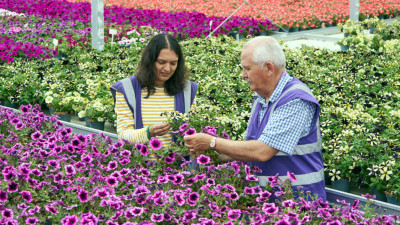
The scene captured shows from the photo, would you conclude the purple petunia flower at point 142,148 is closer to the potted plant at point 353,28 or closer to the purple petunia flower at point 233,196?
the purple petunia flower at point 233,196

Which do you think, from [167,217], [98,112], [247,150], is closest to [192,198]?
[167,217]

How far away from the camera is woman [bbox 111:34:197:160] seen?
3396mm

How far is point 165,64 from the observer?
3.40m

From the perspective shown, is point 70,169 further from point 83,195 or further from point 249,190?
point 249,190

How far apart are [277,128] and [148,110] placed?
1.08 metres

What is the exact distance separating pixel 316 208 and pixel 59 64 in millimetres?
6060

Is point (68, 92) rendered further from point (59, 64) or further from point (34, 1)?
point (34, 1)

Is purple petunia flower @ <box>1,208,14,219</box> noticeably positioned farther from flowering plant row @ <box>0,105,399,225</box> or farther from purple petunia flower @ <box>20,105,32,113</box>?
purple petunia flower @ <box>20,105,32,113</box>

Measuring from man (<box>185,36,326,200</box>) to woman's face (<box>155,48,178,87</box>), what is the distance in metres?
0.62

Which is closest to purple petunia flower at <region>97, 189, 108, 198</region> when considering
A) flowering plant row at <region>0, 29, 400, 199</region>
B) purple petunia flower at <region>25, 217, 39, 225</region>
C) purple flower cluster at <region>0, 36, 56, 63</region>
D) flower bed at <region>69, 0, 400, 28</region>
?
purple petunia flower at <region>25, 217, 39, 225</region>

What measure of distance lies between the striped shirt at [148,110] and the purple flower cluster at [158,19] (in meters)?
7.18

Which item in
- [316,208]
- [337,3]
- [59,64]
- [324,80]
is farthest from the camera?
[337,3]

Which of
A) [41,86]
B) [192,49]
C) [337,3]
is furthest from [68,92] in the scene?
[337,3]

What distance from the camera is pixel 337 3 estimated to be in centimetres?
1745
